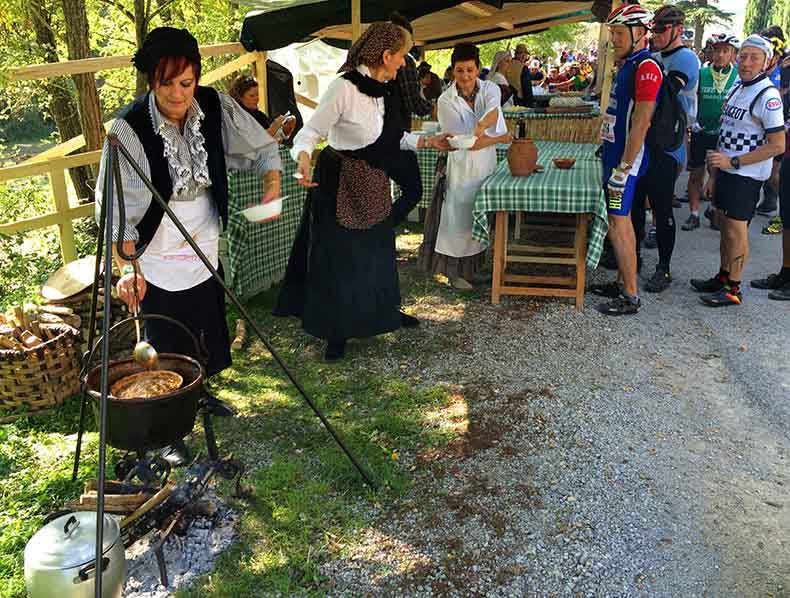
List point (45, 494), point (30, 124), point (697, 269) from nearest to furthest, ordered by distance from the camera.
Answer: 1. point (45, 494)
2. point (697, 269)
3. point (30, 124)

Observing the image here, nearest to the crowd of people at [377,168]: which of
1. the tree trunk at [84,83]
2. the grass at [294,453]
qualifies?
the grass at [294,453]

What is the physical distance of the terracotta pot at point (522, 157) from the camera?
464 cm

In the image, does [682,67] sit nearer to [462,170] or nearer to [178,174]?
[462,170]

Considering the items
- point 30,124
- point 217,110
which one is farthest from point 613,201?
point 30,124

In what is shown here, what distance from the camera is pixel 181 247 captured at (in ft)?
9.11

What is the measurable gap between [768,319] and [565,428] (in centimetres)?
231

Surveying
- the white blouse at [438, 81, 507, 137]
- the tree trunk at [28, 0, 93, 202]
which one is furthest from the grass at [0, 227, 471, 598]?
the tree trunk at [28, 0, 93, 202]

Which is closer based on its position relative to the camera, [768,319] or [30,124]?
[768,319]

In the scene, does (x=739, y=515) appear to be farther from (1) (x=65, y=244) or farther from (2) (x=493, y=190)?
(1) (x=65, y=244)

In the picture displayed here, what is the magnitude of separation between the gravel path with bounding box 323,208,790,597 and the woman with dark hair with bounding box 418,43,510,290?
722 mm

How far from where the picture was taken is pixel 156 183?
2518mm

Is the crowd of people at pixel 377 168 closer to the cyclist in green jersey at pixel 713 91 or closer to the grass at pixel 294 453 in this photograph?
the grass at pixel 294 453

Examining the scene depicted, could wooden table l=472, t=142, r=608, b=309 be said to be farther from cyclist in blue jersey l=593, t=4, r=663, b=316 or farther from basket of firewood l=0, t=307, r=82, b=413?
basket of firewood l=0, t=307, r=82, b=413

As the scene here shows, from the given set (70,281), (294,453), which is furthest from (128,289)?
(70,281)
